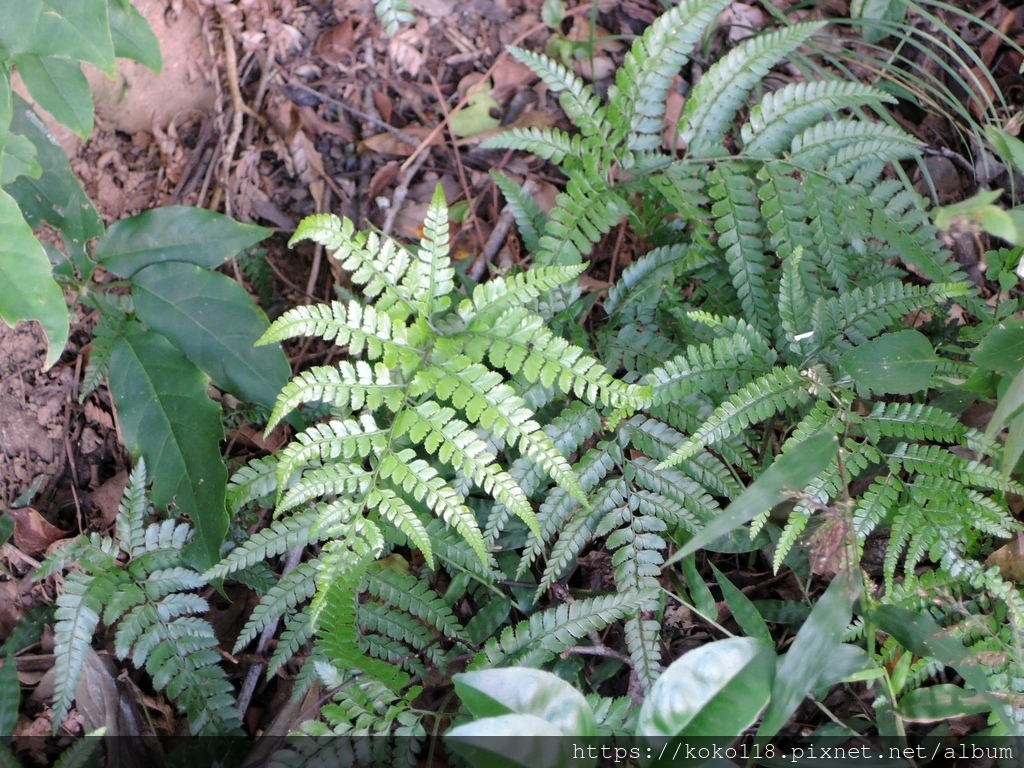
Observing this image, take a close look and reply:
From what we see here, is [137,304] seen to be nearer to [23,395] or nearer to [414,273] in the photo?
[23,395]

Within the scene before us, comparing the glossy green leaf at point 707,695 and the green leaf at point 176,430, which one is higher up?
the green leaf at point 176,430

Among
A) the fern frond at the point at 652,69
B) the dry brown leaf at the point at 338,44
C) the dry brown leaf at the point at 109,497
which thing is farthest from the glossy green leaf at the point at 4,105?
the fern frond at the point at 652,69

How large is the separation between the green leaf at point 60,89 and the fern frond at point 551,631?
219 cm

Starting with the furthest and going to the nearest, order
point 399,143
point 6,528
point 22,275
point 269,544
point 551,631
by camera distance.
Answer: point 399,143 → point 6,528 → point 269,544 → point 551,631 → point 22,275

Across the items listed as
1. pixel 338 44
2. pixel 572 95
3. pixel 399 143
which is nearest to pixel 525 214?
pixel 572 95

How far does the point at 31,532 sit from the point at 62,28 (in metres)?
1.81

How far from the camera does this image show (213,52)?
364 centimetres

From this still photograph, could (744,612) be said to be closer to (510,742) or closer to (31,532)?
(510,742)

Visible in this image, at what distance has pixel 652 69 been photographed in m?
2.71

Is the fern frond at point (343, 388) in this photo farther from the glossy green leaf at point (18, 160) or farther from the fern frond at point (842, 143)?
the fern frond at point (842, 143)

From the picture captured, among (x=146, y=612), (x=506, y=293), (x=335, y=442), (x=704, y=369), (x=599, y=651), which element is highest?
(x=506, y=293)

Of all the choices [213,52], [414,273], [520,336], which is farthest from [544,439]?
[213,52]

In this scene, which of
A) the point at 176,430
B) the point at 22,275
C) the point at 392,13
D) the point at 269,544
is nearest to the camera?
the point at 22,275

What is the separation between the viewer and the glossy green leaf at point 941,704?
7.02ft
